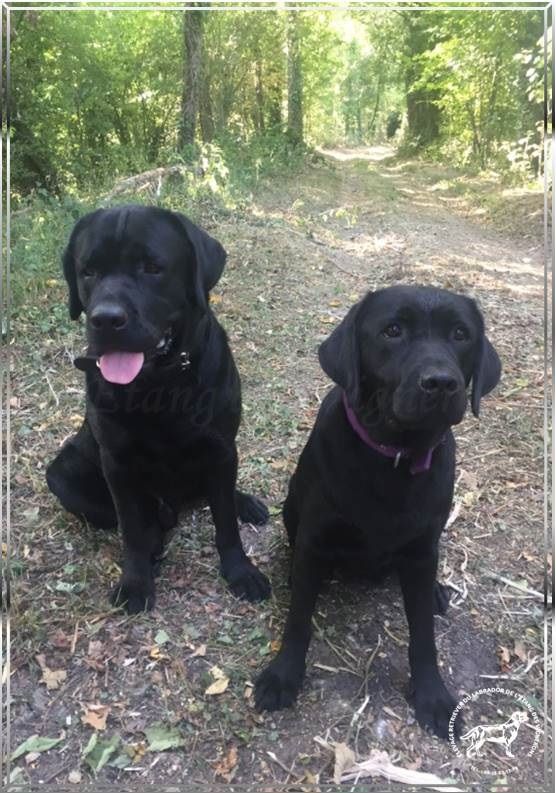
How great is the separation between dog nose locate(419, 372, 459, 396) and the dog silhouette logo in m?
1.07

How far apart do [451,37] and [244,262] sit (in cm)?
254

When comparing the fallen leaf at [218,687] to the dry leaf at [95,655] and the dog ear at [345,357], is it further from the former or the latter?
the dog ear at [345,357]

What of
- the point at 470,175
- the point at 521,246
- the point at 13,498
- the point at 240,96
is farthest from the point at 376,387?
the point at 470,175

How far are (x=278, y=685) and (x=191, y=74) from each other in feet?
13.7

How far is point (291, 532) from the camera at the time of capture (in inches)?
98.7

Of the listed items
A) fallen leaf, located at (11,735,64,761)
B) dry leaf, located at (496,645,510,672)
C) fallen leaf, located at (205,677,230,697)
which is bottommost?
fallen leaf, located at (11,735,64,761)

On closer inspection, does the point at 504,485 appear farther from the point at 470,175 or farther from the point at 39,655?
the point at 470,175

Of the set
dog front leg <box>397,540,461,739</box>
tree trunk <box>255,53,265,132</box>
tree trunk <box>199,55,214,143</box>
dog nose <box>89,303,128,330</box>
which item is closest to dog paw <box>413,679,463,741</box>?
dog front leg <box>397,540,461,739</box>

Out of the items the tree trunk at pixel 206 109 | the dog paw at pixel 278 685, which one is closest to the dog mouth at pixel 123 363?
the dog paw at pixel 278 685

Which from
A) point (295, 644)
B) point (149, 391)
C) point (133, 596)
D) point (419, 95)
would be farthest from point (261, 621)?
point (419, 95)

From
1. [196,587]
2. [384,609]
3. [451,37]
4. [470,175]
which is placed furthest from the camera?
[470,175]

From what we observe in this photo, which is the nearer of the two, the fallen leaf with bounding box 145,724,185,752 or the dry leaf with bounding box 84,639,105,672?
the fallen leaf with bounding box 145,724,185,752

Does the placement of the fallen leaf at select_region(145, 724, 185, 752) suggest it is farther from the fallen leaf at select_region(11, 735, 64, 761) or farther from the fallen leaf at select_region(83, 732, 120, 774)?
the fallen leaf at select_region(11, 735, 64, 761)

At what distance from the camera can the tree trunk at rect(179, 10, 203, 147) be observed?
356 cm
